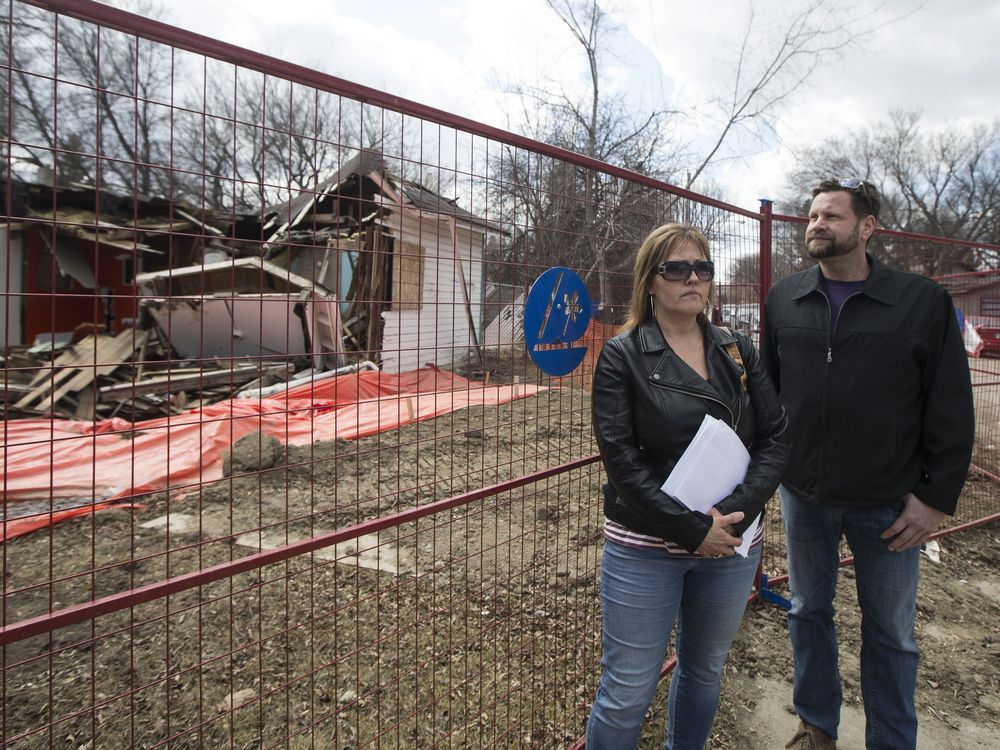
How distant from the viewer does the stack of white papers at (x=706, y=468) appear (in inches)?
73.0

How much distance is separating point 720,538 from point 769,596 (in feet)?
7.68

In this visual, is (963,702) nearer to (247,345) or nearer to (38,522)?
(38,522)

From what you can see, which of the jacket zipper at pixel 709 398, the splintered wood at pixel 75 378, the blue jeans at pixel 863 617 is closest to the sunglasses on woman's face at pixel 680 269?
the jacket zipper at pixel 709 398

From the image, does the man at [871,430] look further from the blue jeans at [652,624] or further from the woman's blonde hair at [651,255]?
the woman's blonde hair at [651,255]

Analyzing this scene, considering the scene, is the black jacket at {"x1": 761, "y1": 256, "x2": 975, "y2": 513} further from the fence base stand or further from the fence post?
the fence base stand

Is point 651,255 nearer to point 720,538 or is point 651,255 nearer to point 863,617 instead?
point 720,538

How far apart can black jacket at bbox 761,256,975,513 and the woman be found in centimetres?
40

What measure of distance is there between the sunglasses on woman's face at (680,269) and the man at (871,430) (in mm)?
723

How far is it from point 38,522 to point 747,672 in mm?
5665

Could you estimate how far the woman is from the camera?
1.89m

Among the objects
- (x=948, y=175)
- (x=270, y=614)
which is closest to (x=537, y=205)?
(x=270, y=614)

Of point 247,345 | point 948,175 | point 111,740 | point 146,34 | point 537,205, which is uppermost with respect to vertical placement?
point 948,175

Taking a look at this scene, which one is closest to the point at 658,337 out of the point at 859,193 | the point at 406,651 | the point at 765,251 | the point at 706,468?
the point at 706,468

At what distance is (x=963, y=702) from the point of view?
292 centimetres
